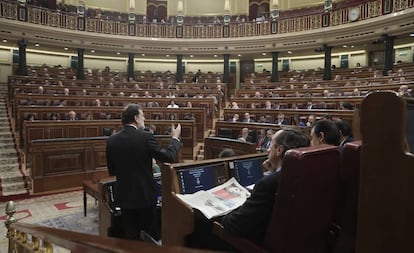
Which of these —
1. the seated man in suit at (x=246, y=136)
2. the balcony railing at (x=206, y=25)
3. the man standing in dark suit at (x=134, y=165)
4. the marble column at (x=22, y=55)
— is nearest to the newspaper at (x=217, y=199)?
the man standing in dark suit at (x=134, y=165)

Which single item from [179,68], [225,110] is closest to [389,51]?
[225,110]

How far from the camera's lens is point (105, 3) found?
17281mm

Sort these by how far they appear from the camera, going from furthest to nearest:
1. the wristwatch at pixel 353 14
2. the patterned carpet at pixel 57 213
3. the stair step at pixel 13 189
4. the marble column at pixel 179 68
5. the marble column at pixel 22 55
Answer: the marble column at pixel 179 68 < the marble column at pixel 22 55 < the wristwatch at pixel 353 14 < the stair step at pixel 13 189 < the patterned carpet at pixel 57 213

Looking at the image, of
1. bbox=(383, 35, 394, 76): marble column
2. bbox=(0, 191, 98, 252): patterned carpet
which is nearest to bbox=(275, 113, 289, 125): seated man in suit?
bbox=(0, 191, 98, 252): patterned carpet

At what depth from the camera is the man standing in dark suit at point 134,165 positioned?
2215mm

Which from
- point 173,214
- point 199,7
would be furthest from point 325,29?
point 173,214

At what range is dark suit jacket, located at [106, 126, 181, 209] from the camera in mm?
2213

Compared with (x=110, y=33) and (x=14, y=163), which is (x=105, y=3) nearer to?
(x=110, y=33)

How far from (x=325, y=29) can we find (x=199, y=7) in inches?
323

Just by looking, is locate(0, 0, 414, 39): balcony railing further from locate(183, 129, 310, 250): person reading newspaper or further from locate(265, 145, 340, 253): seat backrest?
locate(265, 145, 340, 253): seat backrest

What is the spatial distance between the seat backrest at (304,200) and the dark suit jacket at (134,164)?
105 cm

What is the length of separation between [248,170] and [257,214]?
944 millimetres

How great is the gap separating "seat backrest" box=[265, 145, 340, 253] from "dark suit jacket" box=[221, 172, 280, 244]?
0.06 meters

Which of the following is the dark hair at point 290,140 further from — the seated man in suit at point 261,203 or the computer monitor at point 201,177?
the computer monitor at point 201,177
